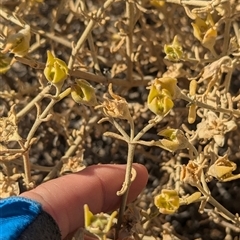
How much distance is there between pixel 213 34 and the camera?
80 cm

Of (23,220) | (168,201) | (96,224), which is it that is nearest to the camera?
(96,224)

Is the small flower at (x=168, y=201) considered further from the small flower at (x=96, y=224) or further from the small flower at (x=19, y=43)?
the small flower at (x=19, y=43)

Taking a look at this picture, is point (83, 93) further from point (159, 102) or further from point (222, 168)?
point (222, 168)

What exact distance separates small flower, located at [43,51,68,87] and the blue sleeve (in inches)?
9.1

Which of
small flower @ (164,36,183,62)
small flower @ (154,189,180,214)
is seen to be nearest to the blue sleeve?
small flower @ (154,189,180,214)

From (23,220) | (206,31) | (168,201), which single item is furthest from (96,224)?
(206,31)

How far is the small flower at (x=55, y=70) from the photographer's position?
0.70 meters

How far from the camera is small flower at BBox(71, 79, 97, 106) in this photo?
0.72 m

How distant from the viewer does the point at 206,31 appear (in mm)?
832

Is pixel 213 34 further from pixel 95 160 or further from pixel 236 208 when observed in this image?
pixel 95 160

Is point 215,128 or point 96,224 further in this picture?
point 215,128

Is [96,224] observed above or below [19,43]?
below

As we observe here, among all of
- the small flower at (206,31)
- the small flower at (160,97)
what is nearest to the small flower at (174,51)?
the small flower at (206,31)

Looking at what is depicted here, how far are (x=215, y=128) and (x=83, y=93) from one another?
0.22m
